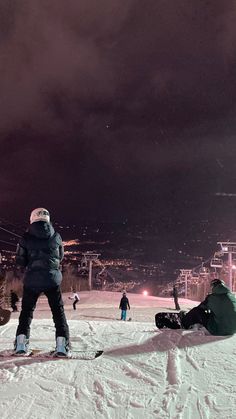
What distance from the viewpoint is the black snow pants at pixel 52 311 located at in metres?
5.10

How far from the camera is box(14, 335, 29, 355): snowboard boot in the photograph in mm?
4992

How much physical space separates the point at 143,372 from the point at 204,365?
2.37 feet

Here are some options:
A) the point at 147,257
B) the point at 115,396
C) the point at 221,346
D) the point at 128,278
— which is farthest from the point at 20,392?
the point at 147,257

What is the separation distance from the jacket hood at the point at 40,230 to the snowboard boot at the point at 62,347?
1206mm

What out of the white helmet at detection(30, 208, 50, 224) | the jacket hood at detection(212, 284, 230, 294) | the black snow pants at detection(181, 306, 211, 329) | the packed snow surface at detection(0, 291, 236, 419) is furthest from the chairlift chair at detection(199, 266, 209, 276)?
the white helmet at detection(30, 208, 50, 224)

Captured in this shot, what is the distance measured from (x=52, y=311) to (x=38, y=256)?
2.32 feet

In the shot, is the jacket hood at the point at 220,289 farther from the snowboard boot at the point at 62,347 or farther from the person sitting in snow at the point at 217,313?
the snowboard boot at the point at 62,347

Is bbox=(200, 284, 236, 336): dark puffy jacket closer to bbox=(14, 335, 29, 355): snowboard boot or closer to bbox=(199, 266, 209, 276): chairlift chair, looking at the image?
Answer: bbox=(14, 335, 29, 355): snowboard boot

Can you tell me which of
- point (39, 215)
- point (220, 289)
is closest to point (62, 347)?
point (39, 215)

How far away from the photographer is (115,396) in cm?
379

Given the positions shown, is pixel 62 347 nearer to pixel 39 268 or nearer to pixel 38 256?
pixel 39 268

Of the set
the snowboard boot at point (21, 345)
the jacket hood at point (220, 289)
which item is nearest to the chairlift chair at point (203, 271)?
the jacket hood at point (220, 289)

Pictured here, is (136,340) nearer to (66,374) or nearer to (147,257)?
(66,374)

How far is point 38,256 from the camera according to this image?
16.5 ft
